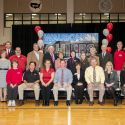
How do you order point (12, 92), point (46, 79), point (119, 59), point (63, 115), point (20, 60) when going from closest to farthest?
point (63, 115) < point (12, 92) < point (46, 79) < point (20, 60) < point (119, 59)

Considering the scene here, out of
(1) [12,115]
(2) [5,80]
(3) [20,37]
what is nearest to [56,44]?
(3) [20,37]

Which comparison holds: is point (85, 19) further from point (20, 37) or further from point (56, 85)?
point (56, 85)

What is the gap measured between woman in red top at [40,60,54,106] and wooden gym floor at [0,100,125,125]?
269 millimetres

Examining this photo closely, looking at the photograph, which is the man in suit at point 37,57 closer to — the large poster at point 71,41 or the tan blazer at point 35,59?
the tan blazer at point 35,59

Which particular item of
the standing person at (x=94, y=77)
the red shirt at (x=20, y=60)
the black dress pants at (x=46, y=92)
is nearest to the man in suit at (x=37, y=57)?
the red shirt at (x=20, y=60)

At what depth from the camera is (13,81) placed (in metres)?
9.36

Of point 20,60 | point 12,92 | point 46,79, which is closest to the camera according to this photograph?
point 12,92

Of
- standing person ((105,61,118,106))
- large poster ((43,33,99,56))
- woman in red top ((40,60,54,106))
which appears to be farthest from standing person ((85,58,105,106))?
large poster ((43,33,99,56))

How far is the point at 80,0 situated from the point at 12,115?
1084 cm

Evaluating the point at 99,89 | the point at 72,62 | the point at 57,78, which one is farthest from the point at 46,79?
the point at 99,89

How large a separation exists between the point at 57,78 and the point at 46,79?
0.97ft

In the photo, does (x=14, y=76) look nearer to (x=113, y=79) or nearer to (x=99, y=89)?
(x=99, y=89)

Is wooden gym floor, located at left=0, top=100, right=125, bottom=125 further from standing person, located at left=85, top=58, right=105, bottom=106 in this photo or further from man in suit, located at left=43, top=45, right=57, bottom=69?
man in suit, located at left=43, top=45, right=57, bottom=69

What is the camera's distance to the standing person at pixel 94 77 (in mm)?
9289
